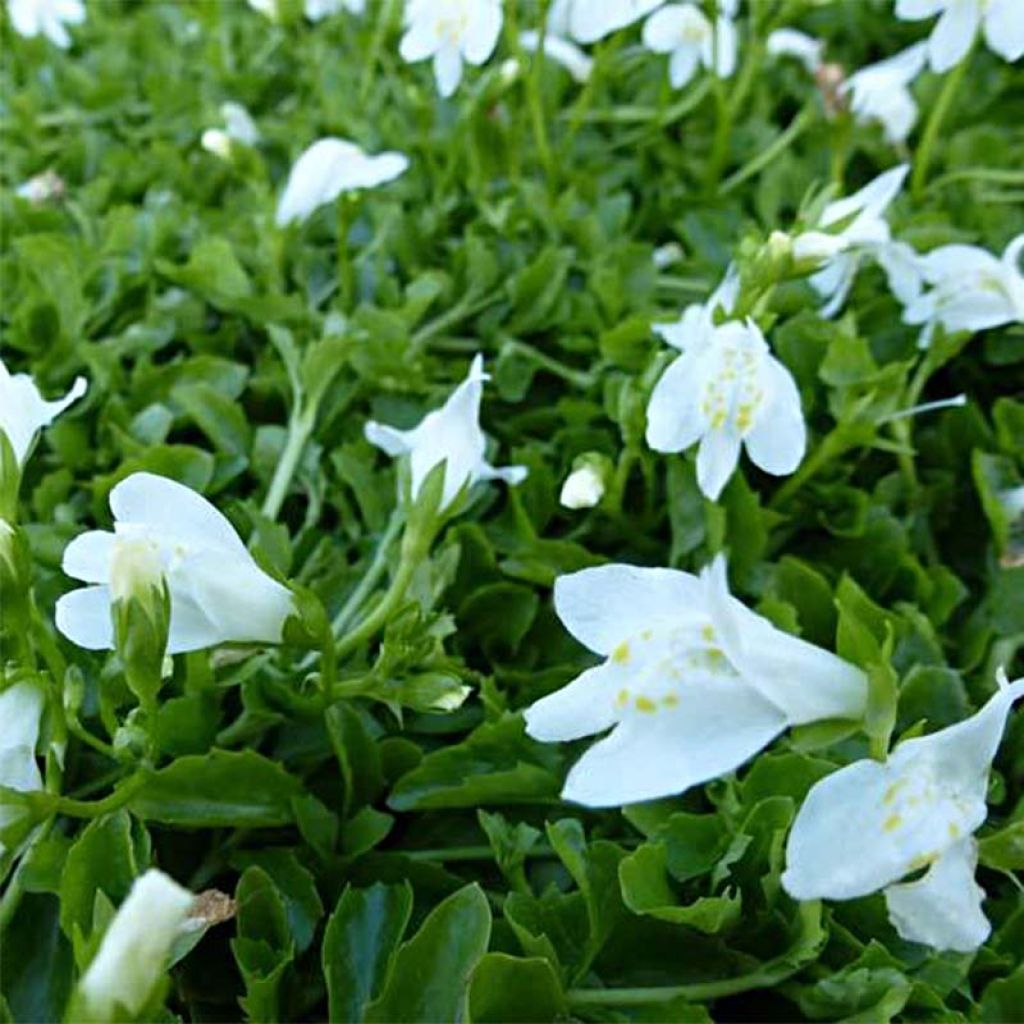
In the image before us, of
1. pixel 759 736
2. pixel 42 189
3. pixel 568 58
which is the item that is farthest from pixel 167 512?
pixel 568 58

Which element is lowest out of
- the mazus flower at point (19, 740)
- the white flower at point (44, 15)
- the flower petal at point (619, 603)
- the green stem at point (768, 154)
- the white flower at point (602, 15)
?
the green stem at point (768, 154)

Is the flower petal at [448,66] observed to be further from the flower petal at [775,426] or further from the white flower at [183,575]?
the white flower at [183,575]

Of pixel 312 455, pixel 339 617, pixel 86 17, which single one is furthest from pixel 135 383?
pixel 86 17

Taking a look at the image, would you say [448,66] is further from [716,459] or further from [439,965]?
[439,965]

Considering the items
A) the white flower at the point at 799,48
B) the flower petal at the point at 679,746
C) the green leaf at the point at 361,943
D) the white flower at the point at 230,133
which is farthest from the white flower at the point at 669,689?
the white flower at the point at 799,48

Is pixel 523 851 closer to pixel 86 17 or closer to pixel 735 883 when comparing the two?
pixel 735 883

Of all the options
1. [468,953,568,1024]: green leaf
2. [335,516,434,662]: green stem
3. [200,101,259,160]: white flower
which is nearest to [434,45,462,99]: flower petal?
[200,101,259,160]: white flower
